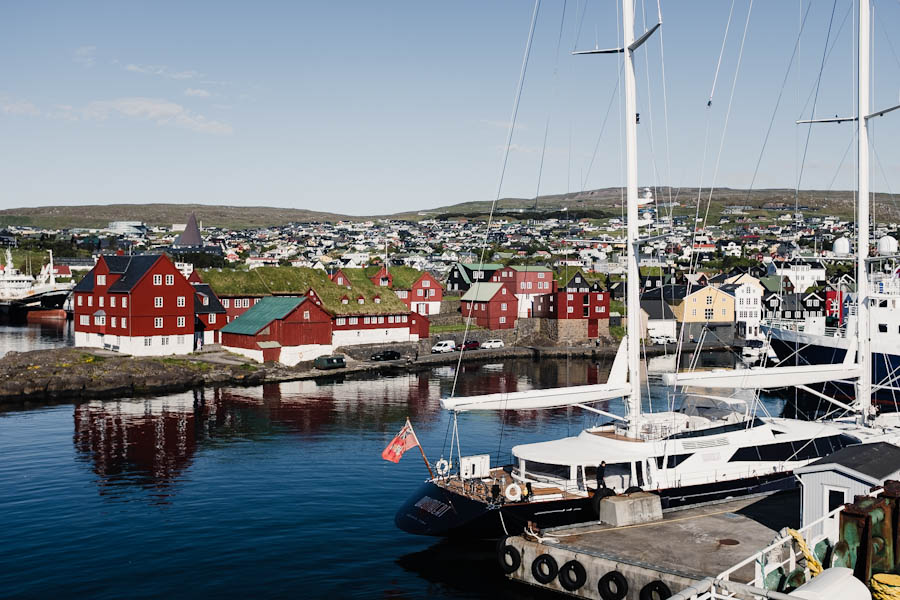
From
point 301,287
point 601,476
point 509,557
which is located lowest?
point 509,557

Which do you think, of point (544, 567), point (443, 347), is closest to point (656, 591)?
point (544, 567)

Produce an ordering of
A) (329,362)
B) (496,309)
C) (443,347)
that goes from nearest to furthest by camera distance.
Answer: (329,362)
(443,347)
(496,309)

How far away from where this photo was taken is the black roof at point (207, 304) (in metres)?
76.9

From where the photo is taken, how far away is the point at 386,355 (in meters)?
77.2

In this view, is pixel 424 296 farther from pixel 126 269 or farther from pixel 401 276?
pixel 126 269

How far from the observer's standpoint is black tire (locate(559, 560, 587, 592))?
21.5 metres

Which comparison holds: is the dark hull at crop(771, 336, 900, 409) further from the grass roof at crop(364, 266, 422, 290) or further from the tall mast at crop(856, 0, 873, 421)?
the grass roof at crop(364, 266, 422, 290)

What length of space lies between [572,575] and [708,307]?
89072mm

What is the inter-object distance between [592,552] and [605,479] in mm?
5560

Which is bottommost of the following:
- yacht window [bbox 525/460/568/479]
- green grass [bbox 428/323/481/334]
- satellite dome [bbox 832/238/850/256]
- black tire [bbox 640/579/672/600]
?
black tire [bbox 640/579/672/600]

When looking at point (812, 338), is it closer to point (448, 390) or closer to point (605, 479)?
→ point (448, 390)

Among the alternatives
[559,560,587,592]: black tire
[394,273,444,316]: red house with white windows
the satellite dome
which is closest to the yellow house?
[394,273,444,316]: red house with white windows

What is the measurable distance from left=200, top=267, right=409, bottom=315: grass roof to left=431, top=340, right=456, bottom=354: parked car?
529cm

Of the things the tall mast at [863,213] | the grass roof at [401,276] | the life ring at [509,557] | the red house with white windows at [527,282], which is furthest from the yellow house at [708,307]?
the life ring at [509,557]
